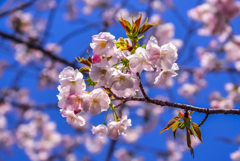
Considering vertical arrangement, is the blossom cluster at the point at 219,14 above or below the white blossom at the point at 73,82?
above

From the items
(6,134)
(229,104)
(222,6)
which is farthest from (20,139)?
(222,6)

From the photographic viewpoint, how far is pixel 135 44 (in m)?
0.94

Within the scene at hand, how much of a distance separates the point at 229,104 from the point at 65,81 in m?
3.06

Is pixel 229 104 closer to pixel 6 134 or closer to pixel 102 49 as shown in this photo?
pixel 102 49

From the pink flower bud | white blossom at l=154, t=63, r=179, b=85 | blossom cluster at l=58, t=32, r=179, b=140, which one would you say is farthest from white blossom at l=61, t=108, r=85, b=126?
white blossom at l=154, t=63, r=179, b=85

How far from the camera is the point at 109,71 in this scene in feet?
2.89

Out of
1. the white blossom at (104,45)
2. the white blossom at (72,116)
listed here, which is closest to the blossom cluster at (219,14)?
the white blossom at (104,45)

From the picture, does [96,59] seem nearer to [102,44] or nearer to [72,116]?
[102,44]

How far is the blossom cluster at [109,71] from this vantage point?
873 mm

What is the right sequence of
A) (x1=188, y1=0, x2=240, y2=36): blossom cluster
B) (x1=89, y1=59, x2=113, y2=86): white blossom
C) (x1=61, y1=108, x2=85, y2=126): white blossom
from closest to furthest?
(x1=89, y1=59, x2=113, y2=86): white blossom
(x1=61, y1=108, x2=85, y2=126): white blossom
(x1=188, y1=0, x2=240, y2=36): blossom cluster

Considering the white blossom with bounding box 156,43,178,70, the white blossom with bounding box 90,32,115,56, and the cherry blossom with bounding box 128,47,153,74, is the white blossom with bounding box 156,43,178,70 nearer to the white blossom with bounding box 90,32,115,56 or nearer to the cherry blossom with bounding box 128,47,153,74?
the cherry blossom with bounding box 128,47,153,74

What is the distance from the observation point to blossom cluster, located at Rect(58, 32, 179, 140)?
87 cm

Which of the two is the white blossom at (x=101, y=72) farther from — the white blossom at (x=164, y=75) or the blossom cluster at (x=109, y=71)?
the white blossom at (x=164, y=75)

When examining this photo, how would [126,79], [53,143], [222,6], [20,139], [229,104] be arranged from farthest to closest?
[53,143], [20,139], [222,6], [229,104], [126,79]
